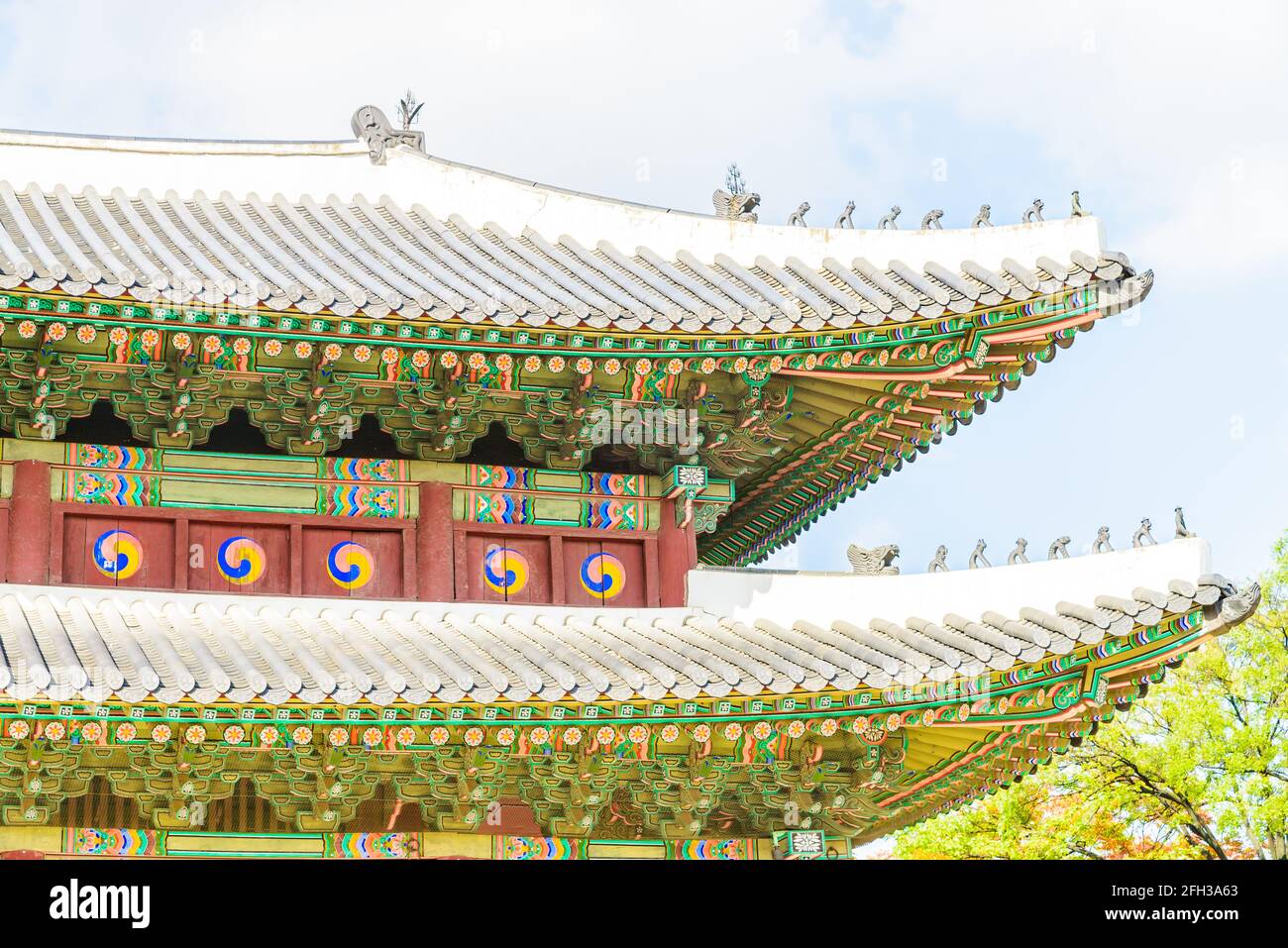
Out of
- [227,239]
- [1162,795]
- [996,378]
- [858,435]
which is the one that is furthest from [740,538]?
[1162,795]

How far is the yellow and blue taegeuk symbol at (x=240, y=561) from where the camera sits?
11445 millimetres

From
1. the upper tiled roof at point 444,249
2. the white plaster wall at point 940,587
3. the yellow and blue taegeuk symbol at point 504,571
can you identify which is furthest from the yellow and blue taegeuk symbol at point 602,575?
the upper tiled roof at point 444,249

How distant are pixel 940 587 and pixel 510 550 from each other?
2.84 metres

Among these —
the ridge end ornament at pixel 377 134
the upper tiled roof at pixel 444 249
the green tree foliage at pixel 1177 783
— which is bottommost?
the green tree foliage at pixel 1177 783

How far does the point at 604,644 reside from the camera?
10953 mm

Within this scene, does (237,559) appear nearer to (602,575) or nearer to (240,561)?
(240,561)

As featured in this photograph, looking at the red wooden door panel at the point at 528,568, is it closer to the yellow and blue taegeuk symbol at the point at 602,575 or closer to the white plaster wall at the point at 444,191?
the yellow and blue taegeuk symbol at the point at 602,575

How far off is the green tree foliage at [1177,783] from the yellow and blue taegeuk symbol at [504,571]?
13.7m

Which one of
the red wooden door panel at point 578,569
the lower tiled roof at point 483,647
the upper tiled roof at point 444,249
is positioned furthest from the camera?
the red wooden door panel at point 578,569

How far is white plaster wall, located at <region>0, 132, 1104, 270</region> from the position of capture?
1250 cm

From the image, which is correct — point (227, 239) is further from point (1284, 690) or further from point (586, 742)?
point (1284, 690)

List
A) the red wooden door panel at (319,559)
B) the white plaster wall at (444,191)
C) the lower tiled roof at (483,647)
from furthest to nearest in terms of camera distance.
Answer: the white plaster wall at (444,191), the red wooden door panel at (319,559), the lower tiled roof at (483,647)

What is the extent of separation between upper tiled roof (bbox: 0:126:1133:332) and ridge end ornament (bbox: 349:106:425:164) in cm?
11
